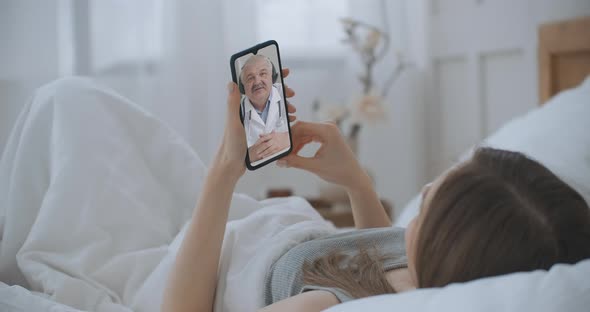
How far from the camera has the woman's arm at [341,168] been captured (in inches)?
46.8

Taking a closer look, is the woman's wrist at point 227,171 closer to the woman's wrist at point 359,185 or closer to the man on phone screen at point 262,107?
the man on phone screen at point 262,107

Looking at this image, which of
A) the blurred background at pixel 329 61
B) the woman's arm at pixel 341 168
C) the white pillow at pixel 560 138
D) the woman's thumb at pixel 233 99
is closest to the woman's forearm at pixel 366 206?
the woman's arm at pixel 341 168

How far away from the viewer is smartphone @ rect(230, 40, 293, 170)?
972 mm

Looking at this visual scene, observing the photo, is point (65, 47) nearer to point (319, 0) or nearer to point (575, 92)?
point (319, 0)

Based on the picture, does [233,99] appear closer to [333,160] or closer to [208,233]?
[208,233]

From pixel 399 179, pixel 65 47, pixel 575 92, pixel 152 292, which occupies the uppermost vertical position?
pixel 65 47

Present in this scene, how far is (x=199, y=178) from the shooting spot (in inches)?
52.3

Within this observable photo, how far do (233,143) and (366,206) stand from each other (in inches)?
13.9

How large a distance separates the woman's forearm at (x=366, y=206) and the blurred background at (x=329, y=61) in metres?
1.04

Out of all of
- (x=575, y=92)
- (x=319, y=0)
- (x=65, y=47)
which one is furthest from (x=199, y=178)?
(x=319, y=0)

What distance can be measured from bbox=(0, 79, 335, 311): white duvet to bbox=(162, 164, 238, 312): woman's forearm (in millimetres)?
41

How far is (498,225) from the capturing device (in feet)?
2.44

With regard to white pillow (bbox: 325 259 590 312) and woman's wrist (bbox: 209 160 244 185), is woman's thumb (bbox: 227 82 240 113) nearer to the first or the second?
woman's wrist (bbox: 209 160 244 185)

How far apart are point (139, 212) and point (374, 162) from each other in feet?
6.24
